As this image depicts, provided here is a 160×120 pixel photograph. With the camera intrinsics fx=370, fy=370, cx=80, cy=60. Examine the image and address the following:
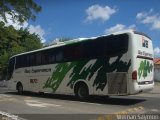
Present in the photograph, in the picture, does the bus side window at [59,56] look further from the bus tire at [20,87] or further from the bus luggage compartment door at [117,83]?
the bus tire at [20,87]

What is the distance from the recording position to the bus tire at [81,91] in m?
20.2

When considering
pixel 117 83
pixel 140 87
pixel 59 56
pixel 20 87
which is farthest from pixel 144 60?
pixel 20 87

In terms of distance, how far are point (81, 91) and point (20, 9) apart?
345 inches

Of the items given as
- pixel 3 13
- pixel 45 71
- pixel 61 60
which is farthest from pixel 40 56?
pixel 3 13

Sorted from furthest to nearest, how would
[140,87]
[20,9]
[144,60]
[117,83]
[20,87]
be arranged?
[20,87], [144,60], [117,83], [140,87], [20,9]

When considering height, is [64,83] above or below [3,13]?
below

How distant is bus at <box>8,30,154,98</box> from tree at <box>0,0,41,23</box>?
231 inches

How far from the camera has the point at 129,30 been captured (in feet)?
58.2

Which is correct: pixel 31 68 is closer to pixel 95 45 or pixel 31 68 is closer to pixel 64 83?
pixel 64 83

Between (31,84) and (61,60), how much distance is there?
492 cm

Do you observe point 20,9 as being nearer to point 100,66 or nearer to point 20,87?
point 100,66

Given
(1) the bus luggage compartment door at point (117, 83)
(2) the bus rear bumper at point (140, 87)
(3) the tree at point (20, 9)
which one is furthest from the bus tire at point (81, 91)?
(3) the tree at point (20, 9)

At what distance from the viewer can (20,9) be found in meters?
12.8

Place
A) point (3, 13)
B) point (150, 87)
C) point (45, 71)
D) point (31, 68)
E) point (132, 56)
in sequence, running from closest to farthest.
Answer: point (3, 13) → point (132, 56) → point (150, 87) → point (45, 71) → point (31, 68)
